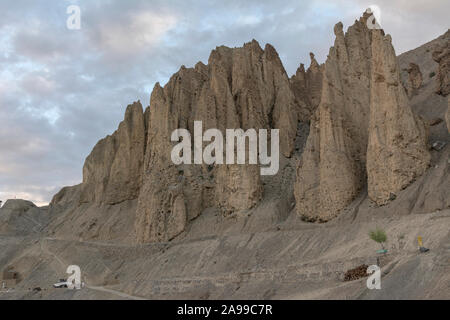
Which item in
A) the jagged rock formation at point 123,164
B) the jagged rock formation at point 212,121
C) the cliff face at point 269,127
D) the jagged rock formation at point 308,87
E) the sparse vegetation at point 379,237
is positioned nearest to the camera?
the sparse vegetation at point 379,237

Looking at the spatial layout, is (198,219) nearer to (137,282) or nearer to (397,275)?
(137,282)

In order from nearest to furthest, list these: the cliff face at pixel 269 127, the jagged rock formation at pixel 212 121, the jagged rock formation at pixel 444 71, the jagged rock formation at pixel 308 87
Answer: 1. the cliff face at pixel 269 127
2. the jagged rock formation at pixel 444 71
3. the jagged rock formation at pixel 212 121
4. the jagged rock formation at pixel 308 87

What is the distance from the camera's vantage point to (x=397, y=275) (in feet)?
71.2

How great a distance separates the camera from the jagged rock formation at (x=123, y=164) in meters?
62.4

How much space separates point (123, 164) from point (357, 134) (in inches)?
1256

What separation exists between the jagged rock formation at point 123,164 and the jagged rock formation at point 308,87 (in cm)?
1964

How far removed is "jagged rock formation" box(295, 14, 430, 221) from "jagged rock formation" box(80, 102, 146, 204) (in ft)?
88.6

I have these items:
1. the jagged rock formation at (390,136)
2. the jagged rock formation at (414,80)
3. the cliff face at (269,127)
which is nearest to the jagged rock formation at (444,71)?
the cliff face at (269,127)

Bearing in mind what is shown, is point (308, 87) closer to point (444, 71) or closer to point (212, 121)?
point (212, 121)

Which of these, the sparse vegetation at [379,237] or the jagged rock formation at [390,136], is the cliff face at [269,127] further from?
the sparse vegetation at [379,237]

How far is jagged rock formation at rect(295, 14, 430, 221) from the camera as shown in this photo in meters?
35.3

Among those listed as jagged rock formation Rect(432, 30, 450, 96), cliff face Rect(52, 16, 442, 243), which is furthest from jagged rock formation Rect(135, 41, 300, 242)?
jagged rock formation Rect(432, 30, 450, 96)

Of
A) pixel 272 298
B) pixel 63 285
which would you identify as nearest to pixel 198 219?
pixel 63 285

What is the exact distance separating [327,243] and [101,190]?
37.9 meters
